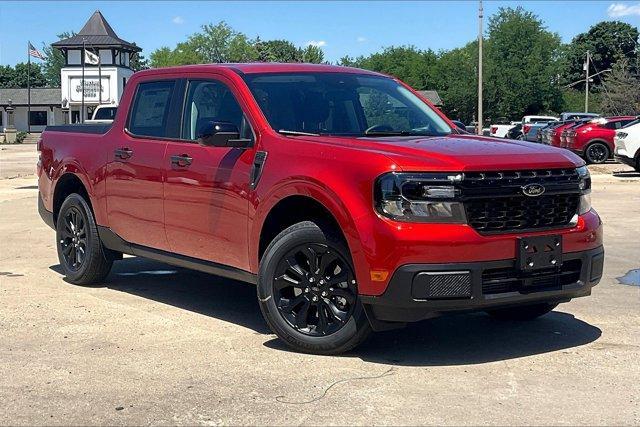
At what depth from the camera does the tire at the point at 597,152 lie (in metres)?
26.7

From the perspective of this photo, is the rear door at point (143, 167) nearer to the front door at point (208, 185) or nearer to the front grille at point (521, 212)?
the front door at point (208, 185)

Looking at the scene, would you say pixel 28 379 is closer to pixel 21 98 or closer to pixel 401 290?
pixel 401 290

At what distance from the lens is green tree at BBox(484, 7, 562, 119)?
85.4 m

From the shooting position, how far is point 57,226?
8312 mm

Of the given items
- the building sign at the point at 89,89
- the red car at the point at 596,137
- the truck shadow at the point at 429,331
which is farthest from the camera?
the building sign at the point at 89,89

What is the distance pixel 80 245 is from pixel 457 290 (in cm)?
430

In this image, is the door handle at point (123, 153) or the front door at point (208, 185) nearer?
the front door at point (208, 185)

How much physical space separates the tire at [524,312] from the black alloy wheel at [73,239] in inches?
150

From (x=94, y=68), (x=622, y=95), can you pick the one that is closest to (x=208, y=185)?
(x=622, y=95)

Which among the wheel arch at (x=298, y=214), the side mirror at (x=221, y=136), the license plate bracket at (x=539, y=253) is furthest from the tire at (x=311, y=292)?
the license plate bracket at (x=539, y=253)

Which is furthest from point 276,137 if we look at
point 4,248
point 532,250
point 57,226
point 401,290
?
point 4,248

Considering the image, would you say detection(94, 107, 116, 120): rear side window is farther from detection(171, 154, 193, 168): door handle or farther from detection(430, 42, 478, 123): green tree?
detection(430, 42, 478, 123): green tree

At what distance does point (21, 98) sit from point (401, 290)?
97.5m

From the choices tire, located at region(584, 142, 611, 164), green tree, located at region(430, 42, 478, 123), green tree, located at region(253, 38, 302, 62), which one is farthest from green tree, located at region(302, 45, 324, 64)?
tire, located at region(584, 142, 611, 164)
